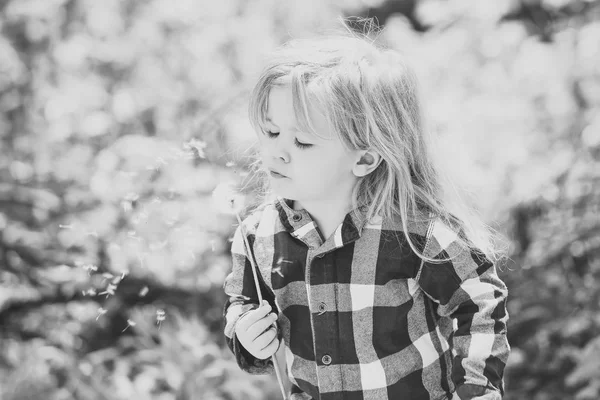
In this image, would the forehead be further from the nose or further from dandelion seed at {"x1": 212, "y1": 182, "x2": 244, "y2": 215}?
→ dandelion seed at {"x1": 212, "y1": 182, "x2": 244, "y2": 215}

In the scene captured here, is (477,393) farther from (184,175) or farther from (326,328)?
(184,175)

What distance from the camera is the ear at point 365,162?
1438 millimetres

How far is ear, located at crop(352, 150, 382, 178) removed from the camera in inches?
56.6

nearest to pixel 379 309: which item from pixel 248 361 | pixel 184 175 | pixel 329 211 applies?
pixel 329 211

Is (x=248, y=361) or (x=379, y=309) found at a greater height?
(x=379, y=309)

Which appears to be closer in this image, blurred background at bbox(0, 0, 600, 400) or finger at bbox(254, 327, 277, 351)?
finger at bbox(254, 327, 277, 351)

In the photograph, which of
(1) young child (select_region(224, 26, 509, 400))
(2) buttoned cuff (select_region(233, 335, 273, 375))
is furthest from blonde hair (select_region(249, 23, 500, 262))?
(2) buttoned cuff (select_region(233, 335, 273, 375))

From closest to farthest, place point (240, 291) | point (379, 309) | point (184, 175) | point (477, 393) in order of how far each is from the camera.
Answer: point (477, 393), point (379, 309), point (240, 291), point (184, 175)

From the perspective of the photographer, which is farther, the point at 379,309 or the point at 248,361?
the point at 248,361

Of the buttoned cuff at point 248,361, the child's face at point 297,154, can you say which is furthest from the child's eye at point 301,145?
the buttoned cuff at point 248,361

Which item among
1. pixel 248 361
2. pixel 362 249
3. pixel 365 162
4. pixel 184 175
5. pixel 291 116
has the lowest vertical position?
pixel 184 175

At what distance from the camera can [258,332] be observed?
1452mm

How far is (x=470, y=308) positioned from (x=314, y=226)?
1.09 ft

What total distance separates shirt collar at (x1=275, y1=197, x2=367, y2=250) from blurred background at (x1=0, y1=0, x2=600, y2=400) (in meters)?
1.21
